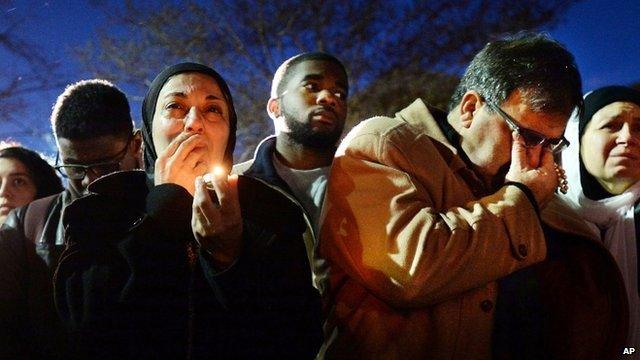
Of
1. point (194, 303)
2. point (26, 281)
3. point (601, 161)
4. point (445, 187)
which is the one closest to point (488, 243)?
Result: point (445, 187)

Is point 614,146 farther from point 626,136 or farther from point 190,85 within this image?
point 190,85

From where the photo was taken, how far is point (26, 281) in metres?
2.76

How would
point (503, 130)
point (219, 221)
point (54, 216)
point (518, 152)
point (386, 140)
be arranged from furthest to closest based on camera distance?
1. point (54, 216)
2. point (503, 130)
3. point (518, 152)
4. point (386, 140)
5. point (219, 221)

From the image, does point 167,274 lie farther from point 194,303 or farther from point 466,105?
point 466,105

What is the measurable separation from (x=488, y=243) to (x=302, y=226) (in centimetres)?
81

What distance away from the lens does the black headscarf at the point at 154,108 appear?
2.46 m

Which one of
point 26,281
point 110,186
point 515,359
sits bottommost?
point 515,359

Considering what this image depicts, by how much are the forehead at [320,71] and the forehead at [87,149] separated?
4.84 ft

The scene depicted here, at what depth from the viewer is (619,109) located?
338cm

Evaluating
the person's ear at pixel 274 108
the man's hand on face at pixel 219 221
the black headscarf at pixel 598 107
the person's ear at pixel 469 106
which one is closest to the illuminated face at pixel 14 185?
the person's ear at pixel 274 108

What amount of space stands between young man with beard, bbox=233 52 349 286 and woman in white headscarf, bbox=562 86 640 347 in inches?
65.0

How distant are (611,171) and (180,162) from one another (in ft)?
8.70

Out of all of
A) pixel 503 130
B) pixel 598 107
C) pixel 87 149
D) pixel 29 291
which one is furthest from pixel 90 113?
pixel 598 107

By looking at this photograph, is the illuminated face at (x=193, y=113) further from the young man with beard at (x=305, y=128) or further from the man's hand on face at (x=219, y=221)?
the young man with beard at (x=305, y=128)
